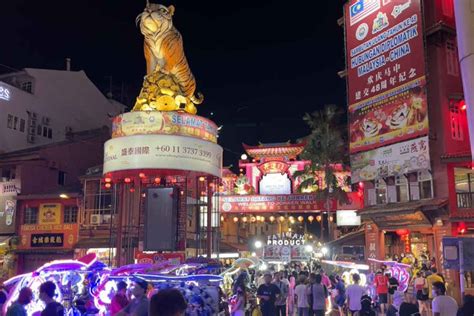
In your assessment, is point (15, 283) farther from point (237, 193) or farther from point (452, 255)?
point (237, 193)

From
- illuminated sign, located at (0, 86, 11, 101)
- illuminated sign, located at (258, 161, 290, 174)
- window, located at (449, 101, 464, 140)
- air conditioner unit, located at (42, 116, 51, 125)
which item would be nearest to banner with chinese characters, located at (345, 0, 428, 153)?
window, located at (449, 101, 464, 140)

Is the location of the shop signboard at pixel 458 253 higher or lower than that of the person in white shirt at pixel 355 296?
higher

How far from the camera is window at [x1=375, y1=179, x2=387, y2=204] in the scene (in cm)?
3097

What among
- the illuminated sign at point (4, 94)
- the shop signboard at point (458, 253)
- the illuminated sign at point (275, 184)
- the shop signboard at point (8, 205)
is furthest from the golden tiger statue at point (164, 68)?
the illuminated sign at point (275, 184)

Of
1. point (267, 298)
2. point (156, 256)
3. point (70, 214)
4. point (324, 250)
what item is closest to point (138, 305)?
point (267, 298)

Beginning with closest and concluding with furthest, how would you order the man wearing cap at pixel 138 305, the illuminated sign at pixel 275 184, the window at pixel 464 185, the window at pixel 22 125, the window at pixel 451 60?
the man wearing cap at pixel 138 305, the window at pixel 464 185, the window at pixel 451 60, the window at pixel 22 125, the illuminated sign at pixel 275 184

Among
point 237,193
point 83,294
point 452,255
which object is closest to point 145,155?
point 83,294

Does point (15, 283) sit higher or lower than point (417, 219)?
lower

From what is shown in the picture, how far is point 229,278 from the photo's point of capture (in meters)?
20.8

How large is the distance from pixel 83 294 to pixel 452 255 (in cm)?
955

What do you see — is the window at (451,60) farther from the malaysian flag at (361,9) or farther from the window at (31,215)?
the window at (31,215)

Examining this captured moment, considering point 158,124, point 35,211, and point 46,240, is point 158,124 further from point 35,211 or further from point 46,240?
point 35,211

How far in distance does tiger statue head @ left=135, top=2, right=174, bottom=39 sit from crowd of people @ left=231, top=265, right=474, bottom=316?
1458 cm

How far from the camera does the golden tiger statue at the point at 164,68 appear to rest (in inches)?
1058
